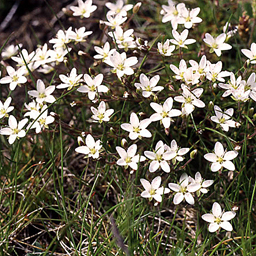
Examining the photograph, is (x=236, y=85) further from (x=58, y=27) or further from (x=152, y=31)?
(x=58, y=27)

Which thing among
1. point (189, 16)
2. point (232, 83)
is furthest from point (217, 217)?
point (189, 16)

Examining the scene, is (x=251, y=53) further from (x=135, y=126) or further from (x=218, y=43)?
(x=135, y=126)

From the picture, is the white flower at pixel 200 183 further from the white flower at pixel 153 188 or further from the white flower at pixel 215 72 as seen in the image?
the white flower at pixel 215 72

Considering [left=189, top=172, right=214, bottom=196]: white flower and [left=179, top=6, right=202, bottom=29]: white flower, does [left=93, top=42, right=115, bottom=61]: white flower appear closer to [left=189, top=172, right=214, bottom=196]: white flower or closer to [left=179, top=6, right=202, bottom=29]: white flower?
[left=179, top=6, right=202, bottom=29]: white flower

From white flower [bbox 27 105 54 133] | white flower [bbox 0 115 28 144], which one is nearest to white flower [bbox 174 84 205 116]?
white flower [bbox 27 105 54 133]

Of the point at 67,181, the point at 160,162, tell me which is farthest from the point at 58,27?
the point at 160,162
